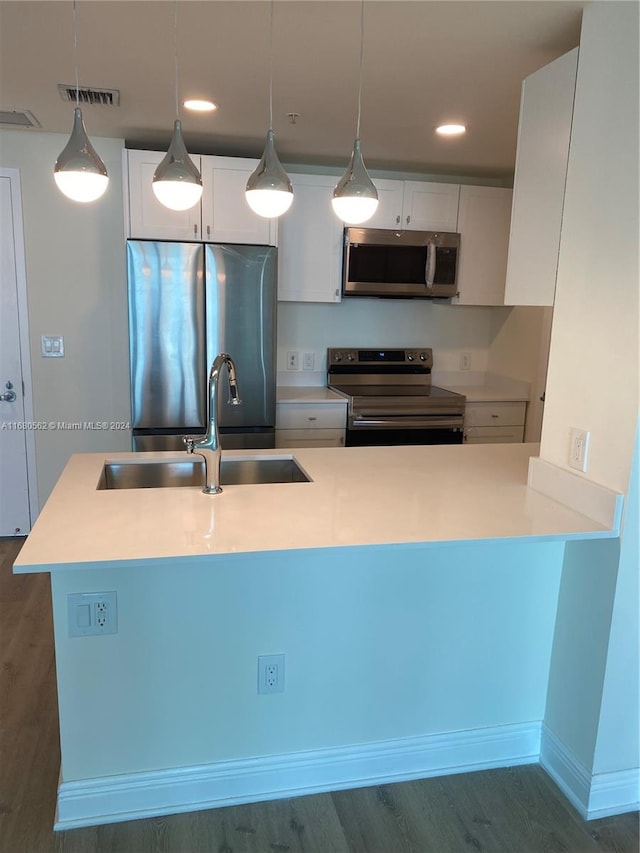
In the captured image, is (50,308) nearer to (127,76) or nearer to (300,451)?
(127,76)

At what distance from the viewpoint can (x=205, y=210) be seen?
3.50 metres

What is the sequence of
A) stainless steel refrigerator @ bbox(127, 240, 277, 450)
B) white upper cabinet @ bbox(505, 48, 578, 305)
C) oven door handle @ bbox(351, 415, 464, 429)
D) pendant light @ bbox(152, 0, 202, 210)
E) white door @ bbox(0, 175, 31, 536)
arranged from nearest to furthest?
pendant light @ bbox(152, 0, 202, 210)
white upper cabinet @ bbox(505, 48, 578, 305)
stainless steel refrigerator @ bbox(127, 240, 277, 450)
white door @ bbox(0, 175, 31, 536)
oven door handle @ bbox(351, 415, 464, 429)

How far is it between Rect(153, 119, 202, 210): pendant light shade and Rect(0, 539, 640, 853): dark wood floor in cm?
175

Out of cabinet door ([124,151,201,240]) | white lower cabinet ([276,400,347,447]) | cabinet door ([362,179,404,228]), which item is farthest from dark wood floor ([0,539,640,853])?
cabinet door ([362,179,404,228])

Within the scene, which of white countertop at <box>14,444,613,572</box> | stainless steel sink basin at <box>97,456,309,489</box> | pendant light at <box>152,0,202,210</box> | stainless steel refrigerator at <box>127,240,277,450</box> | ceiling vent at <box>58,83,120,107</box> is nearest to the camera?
white countertop at <box>14,444,613,572</box>

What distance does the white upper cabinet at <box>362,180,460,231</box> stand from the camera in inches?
155

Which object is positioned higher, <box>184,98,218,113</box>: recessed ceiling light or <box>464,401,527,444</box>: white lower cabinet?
<box>184,98,218,113</box>: recessed ceiling light

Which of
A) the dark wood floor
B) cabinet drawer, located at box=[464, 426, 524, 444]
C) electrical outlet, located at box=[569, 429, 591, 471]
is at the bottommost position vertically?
the dark wood floor

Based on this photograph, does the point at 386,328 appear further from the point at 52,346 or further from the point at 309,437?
the point at 52,346

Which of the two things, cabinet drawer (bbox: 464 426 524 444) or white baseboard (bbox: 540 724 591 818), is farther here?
cabinet drawer (bbox: 464 426 524 444)

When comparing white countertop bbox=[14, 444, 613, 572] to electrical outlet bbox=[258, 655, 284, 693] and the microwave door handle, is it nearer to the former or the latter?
electrical outlet bbox=[258, 655, 284, 693]

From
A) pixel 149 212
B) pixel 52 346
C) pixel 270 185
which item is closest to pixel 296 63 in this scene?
pixel 270 185

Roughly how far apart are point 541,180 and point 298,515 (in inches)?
54.1

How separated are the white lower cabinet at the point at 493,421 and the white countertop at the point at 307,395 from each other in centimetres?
88
